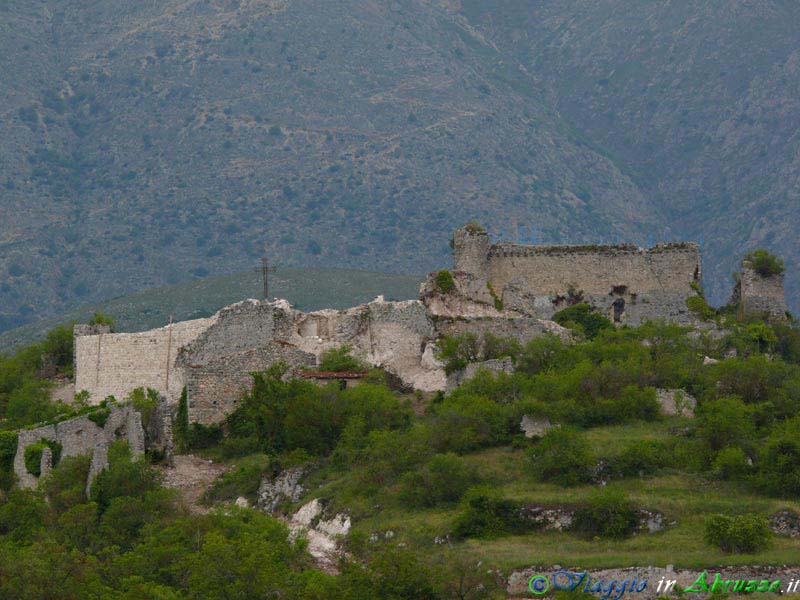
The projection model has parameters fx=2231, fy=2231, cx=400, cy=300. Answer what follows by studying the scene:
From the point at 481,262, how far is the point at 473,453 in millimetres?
17812

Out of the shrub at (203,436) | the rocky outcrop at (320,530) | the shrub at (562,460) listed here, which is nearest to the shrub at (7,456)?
the shrub at (203,436)

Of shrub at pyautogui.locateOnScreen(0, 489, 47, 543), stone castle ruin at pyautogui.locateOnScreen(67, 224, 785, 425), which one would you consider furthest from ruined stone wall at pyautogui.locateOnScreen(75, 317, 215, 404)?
shrub at pyautogui.locateOnScreen(0, 489, 47, 543)

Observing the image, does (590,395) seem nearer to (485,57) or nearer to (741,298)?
(741,298)

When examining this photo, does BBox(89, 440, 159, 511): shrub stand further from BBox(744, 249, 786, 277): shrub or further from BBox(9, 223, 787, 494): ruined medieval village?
BBox(744, 249, 786, 277): shrub

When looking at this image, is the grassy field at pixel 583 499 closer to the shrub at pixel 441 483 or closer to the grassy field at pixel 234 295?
the shrub at pixel 441 483

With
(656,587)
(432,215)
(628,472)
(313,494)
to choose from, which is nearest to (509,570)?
(656,587)

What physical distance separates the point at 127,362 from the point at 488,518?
17832 millimetres

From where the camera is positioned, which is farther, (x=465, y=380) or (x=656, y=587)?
(x=465, y=380)

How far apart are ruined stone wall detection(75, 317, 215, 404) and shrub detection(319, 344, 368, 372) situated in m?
3.67

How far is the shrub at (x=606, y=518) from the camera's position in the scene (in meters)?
46.7

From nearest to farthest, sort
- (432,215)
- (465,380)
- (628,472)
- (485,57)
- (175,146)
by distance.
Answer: (628,472)
(465,380)
(432,215)
(175,146)
(485,57)

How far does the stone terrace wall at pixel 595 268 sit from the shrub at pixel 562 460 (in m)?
19.3

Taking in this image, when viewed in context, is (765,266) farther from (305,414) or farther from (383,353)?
(305,414)

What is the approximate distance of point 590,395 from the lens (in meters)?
55.6
